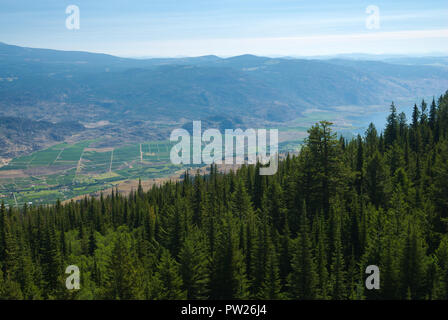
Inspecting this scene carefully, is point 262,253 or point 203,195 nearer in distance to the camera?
point 262,253

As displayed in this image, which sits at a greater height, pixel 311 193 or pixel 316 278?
pixel 311 193

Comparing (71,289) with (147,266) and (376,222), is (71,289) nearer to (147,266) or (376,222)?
(147,266)

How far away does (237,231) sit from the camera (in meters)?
55.2

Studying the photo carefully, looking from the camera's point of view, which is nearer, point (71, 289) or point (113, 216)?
point (71, 289)

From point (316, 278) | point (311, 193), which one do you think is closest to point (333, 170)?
point (311, 193)

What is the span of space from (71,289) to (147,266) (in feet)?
37.3

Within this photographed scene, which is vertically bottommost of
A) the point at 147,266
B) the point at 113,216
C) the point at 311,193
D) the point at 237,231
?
the point at 113,216

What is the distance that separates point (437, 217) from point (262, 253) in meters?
23.0

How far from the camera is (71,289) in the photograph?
44.3 metres

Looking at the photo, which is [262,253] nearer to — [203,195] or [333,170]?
[333,170]

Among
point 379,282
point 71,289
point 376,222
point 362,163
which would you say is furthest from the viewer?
point 362,163
